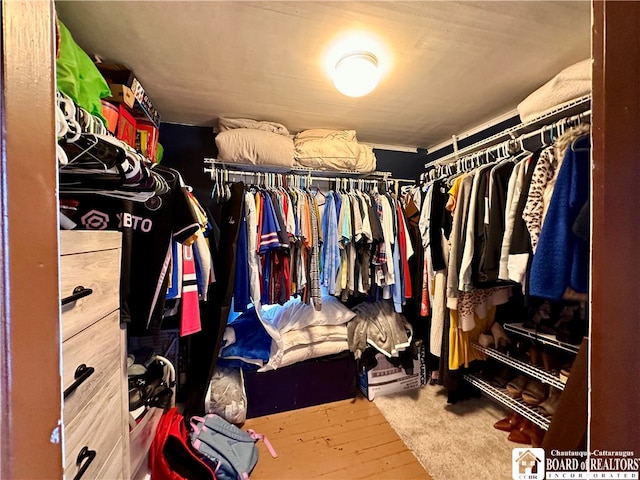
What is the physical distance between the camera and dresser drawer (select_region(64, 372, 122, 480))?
62 cm

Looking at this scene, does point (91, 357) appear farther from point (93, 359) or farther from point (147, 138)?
point (147, 138)

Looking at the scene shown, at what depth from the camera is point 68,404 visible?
0.60 metres

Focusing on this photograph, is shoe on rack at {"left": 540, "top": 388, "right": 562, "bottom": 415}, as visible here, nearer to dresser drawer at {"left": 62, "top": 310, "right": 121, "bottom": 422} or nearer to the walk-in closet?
the walk-in closet

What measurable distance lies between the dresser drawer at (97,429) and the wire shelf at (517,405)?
1882 mm

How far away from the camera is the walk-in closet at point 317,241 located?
0.43 metres

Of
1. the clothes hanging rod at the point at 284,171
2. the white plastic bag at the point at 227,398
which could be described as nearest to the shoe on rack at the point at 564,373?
the clothes hanging rod at the point at 284,171

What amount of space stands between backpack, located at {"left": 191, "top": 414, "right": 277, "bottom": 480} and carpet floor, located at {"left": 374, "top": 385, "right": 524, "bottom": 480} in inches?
33.5

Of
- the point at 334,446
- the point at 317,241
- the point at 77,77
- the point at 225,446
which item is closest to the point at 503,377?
the point at 334,446

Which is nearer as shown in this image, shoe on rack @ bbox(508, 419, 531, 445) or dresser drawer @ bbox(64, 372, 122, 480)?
dresser drawer @ bbox(64, 372, 122, 480)

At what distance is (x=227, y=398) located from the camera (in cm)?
169

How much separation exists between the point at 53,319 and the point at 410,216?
6.58ft

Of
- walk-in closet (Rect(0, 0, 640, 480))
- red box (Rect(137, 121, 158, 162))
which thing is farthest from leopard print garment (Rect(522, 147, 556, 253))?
red box (Rect(137, 121, 158, 162))

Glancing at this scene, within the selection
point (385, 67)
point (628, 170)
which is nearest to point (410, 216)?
point (385, 67)

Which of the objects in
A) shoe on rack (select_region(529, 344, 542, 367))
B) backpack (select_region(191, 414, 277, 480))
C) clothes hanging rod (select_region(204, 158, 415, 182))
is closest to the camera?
backpack (select_region(191, 414, 277, 480))
